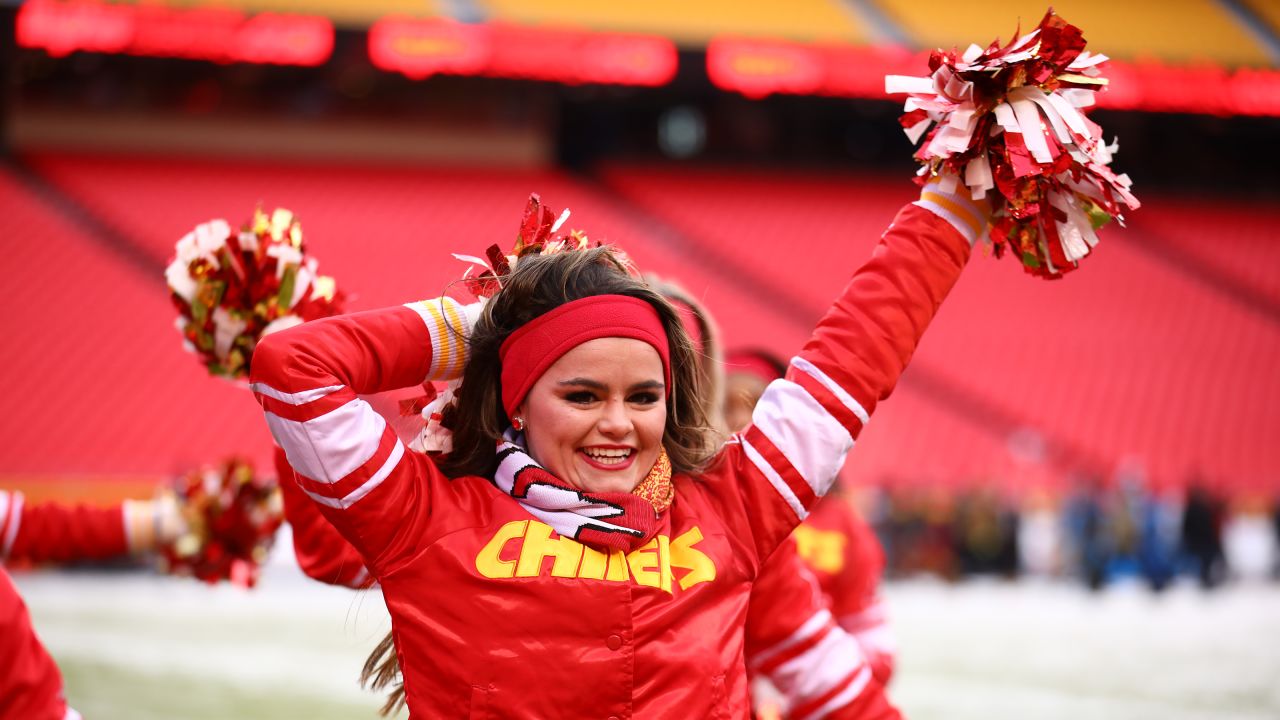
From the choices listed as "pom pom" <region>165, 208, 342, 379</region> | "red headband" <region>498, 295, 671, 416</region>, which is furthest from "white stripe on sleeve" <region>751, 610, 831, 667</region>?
"pom pom" <region>165, 208, 342, 379</region>

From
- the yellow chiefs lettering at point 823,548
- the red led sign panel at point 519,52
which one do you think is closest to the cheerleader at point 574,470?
the yellow chiefs lettering at point 823,548

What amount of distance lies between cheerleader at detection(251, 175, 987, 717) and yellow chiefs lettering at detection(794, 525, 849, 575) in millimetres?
1611

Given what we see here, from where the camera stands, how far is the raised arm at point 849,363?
2113mm

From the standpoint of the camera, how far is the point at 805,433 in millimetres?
2121

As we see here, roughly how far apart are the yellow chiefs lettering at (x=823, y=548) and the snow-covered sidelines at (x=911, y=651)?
177 cm

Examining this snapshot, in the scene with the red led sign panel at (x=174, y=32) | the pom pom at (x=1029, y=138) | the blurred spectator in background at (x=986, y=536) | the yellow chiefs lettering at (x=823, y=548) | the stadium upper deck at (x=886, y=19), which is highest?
the stadium upper deck at (x=886, y=19)

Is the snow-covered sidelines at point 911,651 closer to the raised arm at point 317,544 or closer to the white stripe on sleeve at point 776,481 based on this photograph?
the raised arm at point 317,544

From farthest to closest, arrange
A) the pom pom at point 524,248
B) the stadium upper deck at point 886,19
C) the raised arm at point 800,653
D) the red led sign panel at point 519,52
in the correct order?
the stadium upper deck at point 886,19, the red led sign panel at point 519,52, the raised arm at point 800,653, the pom pom at point 524,248

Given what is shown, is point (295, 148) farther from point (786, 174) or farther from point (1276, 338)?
point (1276, 338)

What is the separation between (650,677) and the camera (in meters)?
1.97

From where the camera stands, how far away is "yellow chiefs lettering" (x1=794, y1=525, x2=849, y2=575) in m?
3.81

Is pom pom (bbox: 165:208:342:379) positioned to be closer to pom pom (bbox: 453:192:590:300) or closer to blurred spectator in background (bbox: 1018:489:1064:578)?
pom pom (bbox: 453:192:590:300)

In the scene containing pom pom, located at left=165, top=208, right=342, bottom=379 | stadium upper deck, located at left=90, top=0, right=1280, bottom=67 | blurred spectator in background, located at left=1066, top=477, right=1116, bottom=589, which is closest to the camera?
pom pom, located at left=165, top=208, right=342, bottom=379

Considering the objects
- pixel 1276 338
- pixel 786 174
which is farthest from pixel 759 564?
pixel 786 174
